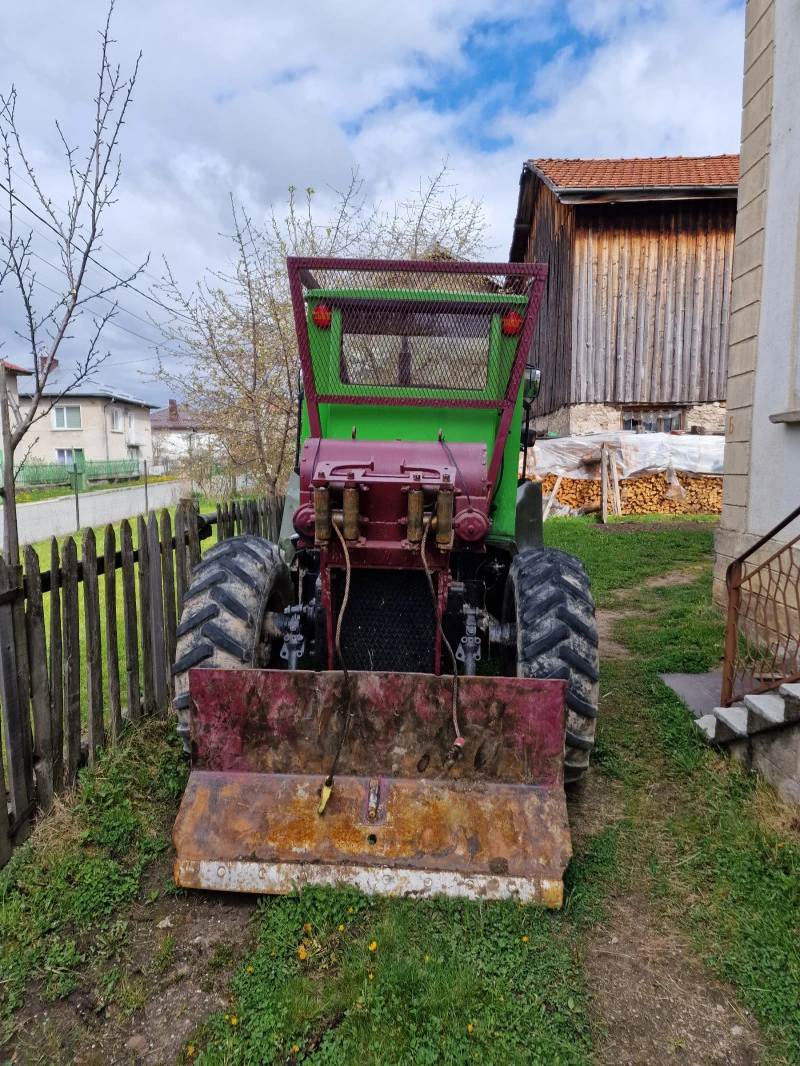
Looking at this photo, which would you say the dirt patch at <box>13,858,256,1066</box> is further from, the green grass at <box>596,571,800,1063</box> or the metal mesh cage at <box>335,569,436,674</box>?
the green grass at <box>596,571,800,1063</box>

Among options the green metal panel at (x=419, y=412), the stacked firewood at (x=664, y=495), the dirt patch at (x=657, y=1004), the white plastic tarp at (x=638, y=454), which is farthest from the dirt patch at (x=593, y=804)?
the stacked firewood at (x=664, y=495)

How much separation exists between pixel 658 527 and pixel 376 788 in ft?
36.1

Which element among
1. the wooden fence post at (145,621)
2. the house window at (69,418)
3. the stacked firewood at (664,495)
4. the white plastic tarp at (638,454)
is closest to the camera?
the wooden fence post at (145,621)

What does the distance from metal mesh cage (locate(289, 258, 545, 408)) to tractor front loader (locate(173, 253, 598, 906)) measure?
0.03 ft

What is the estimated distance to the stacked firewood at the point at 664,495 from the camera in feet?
45.8

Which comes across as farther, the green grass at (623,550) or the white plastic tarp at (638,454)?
the white plastic tarp at (638,454)

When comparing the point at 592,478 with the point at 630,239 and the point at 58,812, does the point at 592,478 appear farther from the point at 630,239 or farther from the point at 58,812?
the point at 58,812

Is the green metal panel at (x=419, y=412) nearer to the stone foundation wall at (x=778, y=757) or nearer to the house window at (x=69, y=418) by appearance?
the stone foundation wall at (x=778, y=757)

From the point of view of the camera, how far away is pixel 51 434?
36000mm

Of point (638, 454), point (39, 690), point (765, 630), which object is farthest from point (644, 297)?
point (39, 690)

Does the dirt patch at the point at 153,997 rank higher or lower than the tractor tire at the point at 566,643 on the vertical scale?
lower

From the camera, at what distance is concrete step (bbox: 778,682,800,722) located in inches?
124

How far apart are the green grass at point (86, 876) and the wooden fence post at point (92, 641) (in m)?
0.12

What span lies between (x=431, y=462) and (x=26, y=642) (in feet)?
6.32
